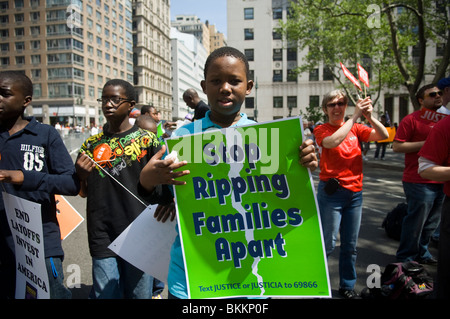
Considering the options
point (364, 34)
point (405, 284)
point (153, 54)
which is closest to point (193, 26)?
point (153, 54)

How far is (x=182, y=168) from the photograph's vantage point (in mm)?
1618

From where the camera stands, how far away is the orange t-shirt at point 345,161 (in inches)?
129

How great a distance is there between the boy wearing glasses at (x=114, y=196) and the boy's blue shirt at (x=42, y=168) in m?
0.24

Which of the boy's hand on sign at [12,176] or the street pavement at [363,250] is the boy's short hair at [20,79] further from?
the street pavement at [363,250]

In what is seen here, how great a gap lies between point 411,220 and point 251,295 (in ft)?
9.48

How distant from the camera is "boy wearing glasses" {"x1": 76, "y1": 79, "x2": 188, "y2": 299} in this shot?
242 cm

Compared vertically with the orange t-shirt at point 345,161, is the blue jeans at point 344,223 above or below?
below

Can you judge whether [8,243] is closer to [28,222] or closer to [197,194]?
[28,222]

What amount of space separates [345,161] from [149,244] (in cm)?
212

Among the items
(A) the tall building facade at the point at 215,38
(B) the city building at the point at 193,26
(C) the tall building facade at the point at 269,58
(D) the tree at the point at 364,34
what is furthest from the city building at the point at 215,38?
(D) the tree at the point at 364,34

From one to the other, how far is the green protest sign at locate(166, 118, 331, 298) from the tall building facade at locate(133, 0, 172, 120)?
8381cm

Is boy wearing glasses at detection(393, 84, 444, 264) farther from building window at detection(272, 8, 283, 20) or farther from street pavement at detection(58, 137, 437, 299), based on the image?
building window at detection(272, 8, 283, 20)

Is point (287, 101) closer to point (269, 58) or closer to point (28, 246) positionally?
point (269, 58)

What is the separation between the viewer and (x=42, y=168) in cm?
221
